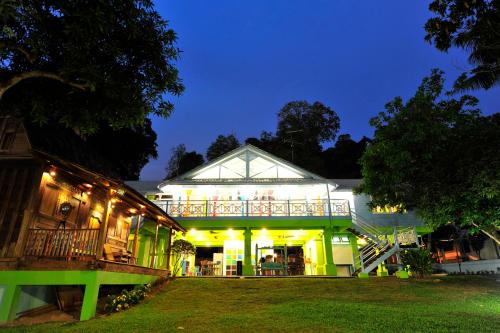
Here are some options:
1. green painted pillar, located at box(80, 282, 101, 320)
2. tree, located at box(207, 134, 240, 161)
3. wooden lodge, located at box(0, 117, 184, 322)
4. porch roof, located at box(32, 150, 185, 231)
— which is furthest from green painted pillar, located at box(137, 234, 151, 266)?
tree, located at box(207, 134, 240, 161)

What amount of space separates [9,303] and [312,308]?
7.69 meters

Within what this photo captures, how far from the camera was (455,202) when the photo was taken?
11.3 metres

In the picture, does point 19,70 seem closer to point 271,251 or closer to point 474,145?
point 474,145

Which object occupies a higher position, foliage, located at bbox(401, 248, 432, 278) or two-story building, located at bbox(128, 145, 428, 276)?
two-story building, located at bbox(128, 145, 428, 276)

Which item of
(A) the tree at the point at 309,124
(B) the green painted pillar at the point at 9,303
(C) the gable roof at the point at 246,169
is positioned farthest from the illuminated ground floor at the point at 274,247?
(A) the tree at the point at 309,124

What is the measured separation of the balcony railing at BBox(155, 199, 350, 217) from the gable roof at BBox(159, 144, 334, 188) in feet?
5.27

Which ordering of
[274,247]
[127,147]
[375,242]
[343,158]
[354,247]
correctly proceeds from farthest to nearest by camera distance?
[343,158] → [127,147] → [354,247] → [274,247] → [375,242]

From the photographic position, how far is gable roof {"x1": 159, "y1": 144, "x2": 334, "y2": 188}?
61.7 ft

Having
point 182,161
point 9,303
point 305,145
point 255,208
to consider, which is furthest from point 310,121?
point 9,303

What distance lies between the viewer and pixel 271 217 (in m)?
17.2

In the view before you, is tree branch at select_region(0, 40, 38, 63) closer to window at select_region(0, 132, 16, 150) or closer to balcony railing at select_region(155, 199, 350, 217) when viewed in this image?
window at select_region(0, 132, 16, 150)

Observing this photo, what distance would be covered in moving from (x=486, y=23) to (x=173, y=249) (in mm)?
16793

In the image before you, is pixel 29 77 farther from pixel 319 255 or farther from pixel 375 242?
pixel 319 255

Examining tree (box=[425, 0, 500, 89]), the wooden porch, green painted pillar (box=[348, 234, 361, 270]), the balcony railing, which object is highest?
tree (box=[425, 0, 500, 89])
